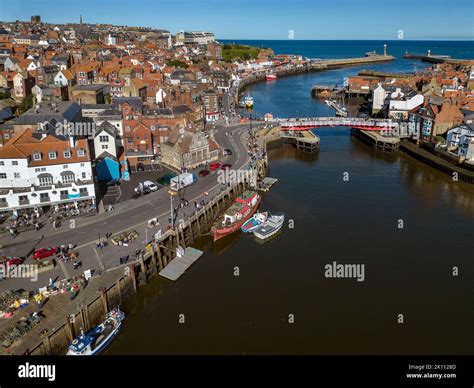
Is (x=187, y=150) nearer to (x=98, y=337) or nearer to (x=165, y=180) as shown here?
(x=165, y=180)

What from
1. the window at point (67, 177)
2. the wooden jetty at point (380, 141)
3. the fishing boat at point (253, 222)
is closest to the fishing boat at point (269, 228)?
the fishing boat at point (253, 222)

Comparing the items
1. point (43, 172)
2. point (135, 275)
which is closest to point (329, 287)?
point (135, 275)

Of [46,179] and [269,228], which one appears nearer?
[46,179]

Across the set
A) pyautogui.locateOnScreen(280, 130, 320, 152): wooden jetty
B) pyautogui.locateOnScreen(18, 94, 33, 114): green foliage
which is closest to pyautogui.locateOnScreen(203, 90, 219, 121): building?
pyautogui.locateOnScreen(280, 130, 320, 152): wooden jetty

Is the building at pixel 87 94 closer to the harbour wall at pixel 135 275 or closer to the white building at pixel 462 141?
the harbour wall at pixel 135 275
